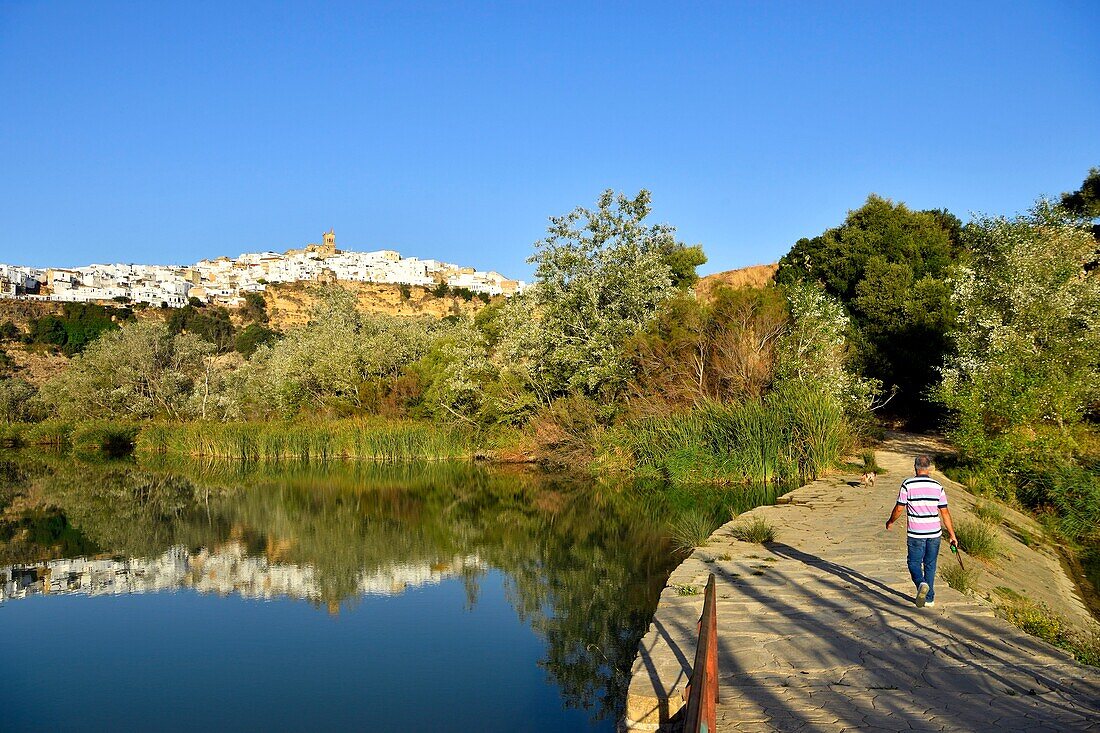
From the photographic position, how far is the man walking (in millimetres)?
7523

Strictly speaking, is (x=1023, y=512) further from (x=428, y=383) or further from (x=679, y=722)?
(x=428, y=383)

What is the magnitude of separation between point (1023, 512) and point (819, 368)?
23.4ft

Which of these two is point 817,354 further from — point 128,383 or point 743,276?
point 128,383

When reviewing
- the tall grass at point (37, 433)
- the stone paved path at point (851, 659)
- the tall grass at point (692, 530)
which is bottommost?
the tall grass at point (692, 530)

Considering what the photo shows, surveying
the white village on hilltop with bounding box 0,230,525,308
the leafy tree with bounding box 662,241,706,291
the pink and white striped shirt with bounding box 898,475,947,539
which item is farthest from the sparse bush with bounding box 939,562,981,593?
the white village on hilltop with bounding box 0,230,525,308

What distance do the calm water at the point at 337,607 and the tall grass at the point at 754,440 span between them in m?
1.32

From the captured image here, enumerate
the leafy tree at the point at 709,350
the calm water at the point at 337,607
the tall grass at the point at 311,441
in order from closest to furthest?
the calm water at the point at 337,607 → the leafy tree at the point at 709,350 → the tall grass at the point at 311,441

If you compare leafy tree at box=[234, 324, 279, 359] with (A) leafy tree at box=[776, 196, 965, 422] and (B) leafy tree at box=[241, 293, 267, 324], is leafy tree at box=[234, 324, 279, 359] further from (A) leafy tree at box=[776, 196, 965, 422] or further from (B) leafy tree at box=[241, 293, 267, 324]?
(A) leafy tree at box=[776, 196, 965, 422]

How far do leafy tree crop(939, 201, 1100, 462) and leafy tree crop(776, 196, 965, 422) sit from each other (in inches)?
174

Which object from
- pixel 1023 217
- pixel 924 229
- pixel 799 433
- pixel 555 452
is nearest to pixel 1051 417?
pixel 799 433

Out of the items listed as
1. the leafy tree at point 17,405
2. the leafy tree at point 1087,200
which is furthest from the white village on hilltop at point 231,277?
the leafy tree at point 1087,200

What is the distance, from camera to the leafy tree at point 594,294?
82.7 ft

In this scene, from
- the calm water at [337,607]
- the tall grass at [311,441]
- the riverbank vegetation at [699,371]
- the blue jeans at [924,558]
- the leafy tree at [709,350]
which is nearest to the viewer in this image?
the blue jeans at [924,558]

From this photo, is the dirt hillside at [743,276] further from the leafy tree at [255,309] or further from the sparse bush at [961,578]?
the leafy tree at [255,309]
